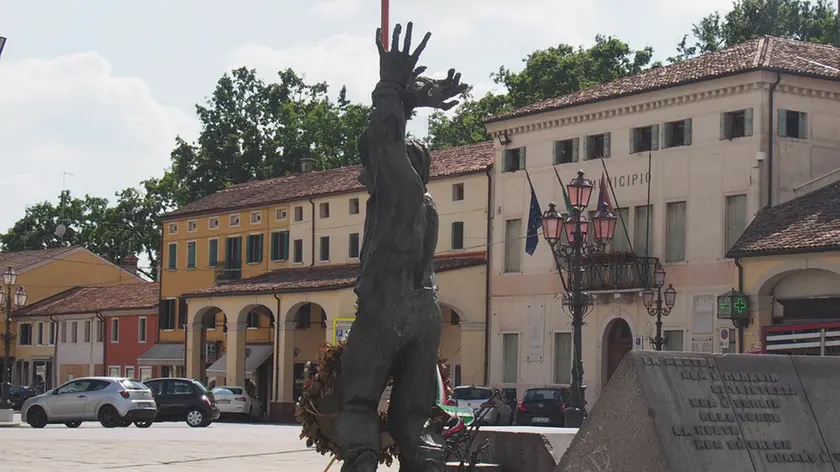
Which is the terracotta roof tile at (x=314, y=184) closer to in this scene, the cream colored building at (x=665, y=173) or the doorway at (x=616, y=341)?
the cream colored building at (x=665, y=173)

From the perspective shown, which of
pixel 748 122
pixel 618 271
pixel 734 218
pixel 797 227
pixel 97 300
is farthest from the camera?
pixel 97 300

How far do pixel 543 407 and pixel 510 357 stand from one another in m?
8.04

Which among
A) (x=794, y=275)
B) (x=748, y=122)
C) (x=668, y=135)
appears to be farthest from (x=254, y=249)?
(x=794, y=275)

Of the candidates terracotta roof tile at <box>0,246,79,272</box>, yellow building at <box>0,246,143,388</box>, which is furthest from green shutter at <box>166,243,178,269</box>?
terracotta roof tile at <box>0,246,79,272</box>

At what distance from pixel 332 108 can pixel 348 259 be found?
24.2m

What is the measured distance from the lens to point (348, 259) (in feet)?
191

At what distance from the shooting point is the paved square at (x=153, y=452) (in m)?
20.7

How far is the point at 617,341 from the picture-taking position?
4572 centimetres

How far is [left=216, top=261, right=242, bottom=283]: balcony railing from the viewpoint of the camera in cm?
6531

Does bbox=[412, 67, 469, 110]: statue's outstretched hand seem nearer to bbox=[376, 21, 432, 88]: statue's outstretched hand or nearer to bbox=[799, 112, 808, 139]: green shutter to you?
bbox=[376, 21, 432, 88]: statue's outstretched hand

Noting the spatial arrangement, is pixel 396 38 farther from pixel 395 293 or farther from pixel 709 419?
pixel 709 419

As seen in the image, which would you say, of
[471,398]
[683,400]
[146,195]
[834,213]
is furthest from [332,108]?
[683,400]

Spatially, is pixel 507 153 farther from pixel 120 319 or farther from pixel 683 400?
pixel 683 400

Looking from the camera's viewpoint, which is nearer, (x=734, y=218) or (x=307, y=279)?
(x=734, y=218)
